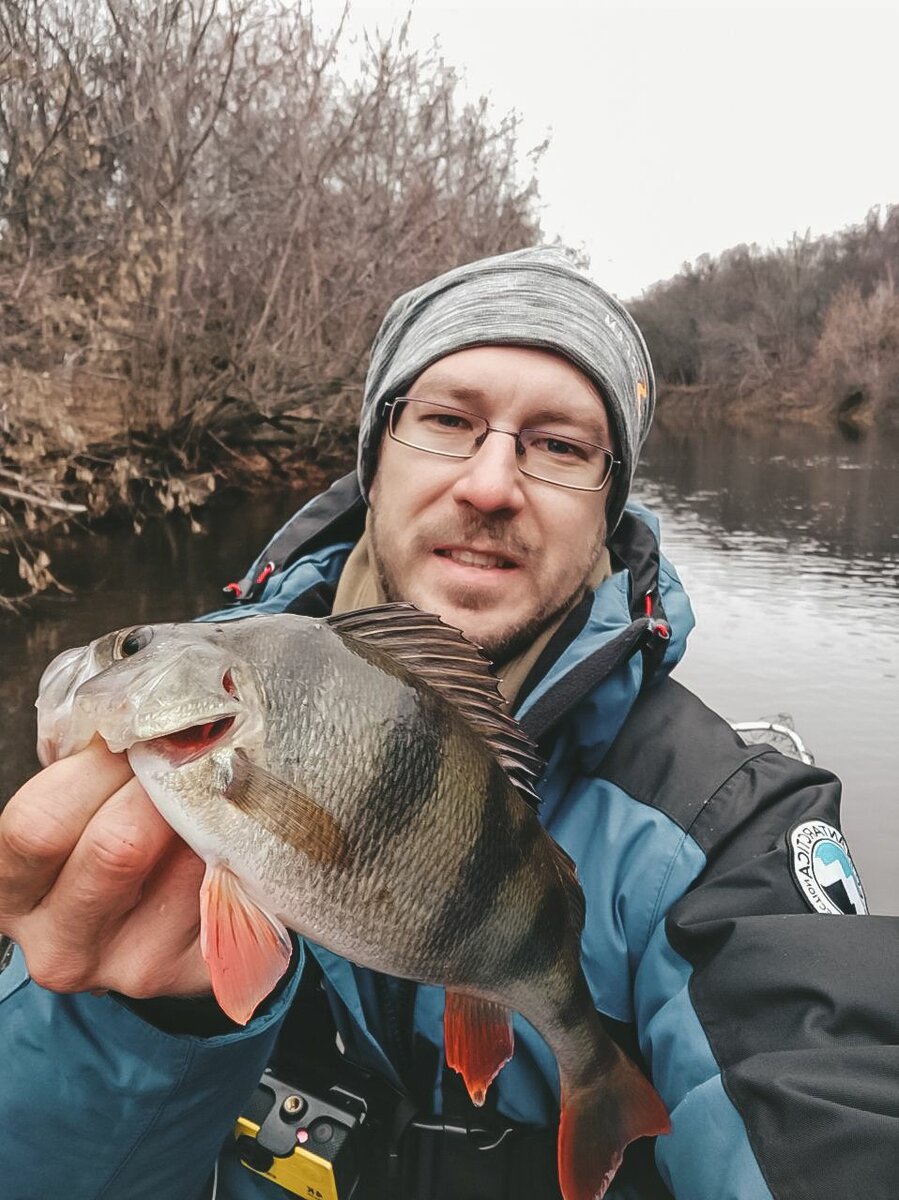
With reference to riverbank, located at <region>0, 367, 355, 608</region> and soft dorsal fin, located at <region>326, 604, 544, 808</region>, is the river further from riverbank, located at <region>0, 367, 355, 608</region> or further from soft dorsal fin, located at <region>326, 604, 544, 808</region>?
soft dorsal fin, located at <region>326, 604, 544, 808</region>

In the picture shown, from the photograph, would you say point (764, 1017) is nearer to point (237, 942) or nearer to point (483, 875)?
point (483, 875)

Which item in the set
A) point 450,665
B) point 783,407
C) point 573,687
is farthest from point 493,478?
point 783,407

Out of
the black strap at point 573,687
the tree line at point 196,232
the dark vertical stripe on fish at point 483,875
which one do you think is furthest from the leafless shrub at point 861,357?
the dark vertical stripe on fish at point 483,875

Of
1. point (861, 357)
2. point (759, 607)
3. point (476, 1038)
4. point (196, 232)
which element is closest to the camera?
point (476, 1038)

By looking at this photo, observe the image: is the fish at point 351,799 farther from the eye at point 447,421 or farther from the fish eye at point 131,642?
the eye at point 447,421

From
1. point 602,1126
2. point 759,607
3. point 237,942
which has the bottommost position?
point 759,607

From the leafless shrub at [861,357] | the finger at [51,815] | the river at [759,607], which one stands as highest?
the leafless shrub at [861,357]
